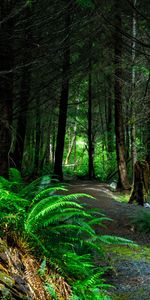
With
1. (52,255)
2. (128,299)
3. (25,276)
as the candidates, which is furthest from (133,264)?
(25,276)

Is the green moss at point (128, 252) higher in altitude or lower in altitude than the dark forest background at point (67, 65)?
lower

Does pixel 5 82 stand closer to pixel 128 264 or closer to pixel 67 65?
pixel 128 264

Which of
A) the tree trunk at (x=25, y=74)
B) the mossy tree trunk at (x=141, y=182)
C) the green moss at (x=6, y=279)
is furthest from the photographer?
the mossy tree trunk at (x=141, y=182)

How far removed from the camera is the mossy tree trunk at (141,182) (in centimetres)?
1220

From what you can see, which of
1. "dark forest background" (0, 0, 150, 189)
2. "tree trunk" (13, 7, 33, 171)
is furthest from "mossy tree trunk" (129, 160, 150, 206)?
"tree trunk" (13, 7, 33, 171)

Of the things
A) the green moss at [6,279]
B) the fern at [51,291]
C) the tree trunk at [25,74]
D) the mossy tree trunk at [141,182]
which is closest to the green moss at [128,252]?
the tree trunk at [25,74]

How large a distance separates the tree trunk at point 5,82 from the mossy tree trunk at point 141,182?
18.7 feet

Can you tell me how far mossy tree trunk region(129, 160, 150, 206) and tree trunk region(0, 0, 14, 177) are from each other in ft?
18.7

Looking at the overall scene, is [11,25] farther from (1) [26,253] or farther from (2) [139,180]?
(2) [139,180]

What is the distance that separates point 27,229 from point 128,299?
58.9 inches

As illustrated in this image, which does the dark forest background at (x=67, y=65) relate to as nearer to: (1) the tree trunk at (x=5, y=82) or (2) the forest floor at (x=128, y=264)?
(1) the tree trunk at (x=5, y=82)

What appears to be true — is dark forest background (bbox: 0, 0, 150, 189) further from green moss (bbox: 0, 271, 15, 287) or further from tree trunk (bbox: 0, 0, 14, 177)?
green moss (bbox: 0, 271, 15, 287)

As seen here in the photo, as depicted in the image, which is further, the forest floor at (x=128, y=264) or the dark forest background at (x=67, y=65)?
the dark forest background at (x=67, y=65)

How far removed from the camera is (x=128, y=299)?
4.14 metres
